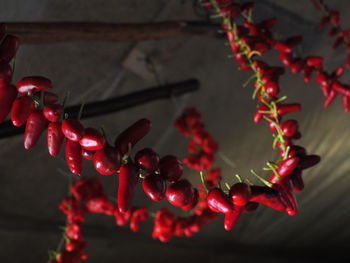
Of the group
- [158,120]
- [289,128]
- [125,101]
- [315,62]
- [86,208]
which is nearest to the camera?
[289,128]

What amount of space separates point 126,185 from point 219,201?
0.17 m

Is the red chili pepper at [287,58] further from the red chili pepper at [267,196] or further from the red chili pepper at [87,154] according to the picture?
the red chili pepper at [87,154]

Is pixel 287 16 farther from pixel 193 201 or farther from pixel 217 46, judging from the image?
pixel 193 201

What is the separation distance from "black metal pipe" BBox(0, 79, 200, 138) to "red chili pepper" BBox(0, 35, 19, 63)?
0.44 meters

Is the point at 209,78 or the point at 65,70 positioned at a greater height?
the point at 209,78

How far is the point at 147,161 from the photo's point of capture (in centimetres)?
72

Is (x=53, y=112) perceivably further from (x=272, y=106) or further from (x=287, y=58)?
(x=287, y=58)

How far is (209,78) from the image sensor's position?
222cm

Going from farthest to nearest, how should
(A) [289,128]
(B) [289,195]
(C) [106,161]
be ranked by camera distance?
(A) [289,128]
(B) [289,195]
(C) [106,161]

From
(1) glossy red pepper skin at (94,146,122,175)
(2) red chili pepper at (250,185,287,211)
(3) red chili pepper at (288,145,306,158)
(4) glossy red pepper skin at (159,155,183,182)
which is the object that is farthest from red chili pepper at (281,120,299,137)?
(1) glossy red pepper skin at (94,146,122,175)

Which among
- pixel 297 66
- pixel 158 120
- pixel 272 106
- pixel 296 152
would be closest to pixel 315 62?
pixel 297 66

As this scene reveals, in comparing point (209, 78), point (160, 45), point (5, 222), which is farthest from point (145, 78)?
point (5, 222)

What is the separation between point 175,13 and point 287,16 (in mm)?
556

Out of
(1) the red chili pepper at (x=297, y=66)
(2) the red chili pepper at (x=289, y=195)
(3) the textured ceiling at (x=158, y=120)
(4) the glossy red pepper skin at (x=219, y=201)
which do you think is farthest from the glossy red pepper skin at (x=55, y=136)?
(1) the red chili pepper at (x=297, y=66)
